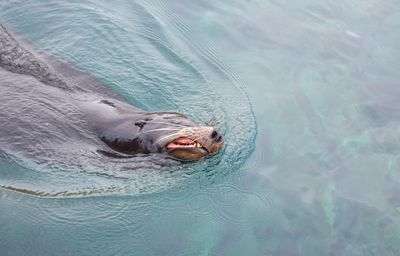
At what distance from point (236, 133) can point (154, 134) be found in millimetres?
1341

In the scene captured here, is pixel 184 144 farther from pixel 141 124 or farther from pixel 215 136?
pixel 141 124

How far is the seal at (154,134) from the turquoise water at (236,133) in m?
0.24

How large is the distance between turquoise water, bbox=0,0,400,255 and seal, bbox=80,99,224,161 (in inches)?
9.3

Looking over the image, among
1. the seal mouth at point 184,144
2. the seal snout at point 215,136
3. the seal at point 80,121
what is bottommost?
the seal at point 80,121

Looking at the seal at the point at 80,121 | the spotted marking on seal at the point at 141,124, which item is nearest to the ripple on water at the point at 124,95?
the seal at the point at 80,121

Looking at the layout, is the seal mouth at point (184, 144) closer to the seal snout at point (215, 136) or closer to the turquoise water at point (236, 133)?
the seal snout at point (215, 136)

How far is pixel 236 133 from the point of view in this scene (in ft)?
24.1

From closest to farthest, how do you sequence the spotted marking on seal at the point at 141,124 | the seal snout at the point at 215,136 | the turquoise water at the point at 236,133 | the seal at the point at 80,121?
the turquoise water at the point at 236,133 → the seal snout at the point at 215,136 → the seal at the point at 80,121 → the spotted marking on seal at the point at 141,124

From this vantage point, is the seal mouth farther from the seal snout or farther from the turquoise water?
the turquoise water


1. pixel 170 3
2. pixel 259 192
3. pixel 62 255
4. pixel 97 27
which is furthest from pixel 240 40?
pixel 62 255

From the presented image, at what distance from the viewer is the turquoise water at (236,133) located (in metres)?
5.96

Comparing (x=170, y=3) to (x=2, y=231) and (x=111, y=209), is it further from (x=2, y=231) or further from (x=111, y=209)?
(x=2, y=231)

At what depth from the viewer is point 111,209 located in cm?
607

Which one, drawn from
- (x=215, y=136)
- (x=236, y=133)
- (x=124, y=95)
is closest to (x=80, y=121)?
(x=124, y=95)
